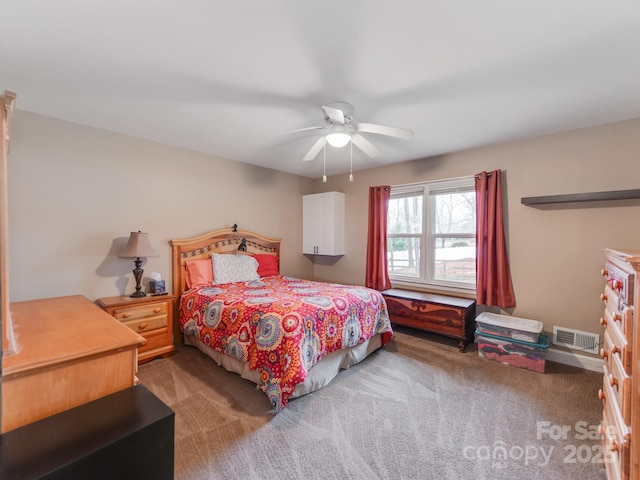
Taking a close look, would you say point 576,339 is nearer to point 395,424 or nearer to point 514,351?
point 514,351

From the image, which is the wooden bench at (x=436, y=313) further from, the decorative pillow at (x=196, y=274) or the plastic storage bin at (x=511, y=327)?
the decorative pillow at (x=196, y=274)

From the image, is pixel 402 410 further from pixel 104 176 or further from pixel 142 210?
pixel 104 176

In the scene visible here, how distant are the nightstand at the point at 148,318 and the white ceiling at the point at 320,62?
5.88ft

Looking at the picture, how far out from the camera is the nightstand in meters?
2.74

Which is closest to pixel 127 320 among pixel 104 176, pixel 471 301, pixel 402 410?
pixel 104 176

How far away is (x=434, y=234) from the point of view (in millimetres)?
4008

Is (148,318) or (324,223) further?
(324,223)

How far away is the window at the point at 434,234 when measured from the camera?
3.74 meters

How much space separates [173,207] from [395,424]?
10.8 feet

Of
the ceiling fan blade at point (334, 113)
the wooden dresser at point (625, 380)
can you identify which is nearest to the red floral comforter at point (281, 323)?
the ceiling fan blade at point (334, 113)

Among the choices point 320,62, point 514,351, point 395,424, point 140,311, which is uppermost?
point 320,62

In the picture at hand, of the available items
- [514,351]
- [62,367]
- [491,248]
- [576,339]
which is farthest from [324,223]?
[62,367]

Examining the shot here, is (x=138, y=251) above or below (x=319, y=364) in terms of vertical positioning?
above

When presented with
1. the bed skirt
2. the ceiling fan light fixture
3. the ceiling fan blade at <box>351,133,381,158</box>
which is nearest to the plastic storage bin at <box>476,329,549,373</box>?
the bed skirt
